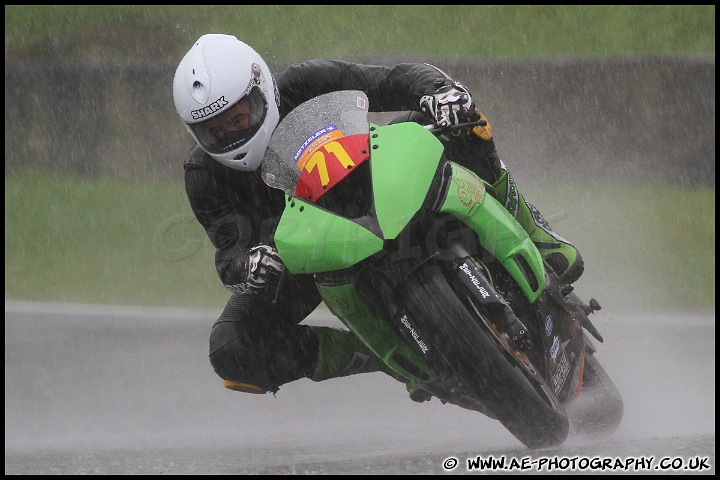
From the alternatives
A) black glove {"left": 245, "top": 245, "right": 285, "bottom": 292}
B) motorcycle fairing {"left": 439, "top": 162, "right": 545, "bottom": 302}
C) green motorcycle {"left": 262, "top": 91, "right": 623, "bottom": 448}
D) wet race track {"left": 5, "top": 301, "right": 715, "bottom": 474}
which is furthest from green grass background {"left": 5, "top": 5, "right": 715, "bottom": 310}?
black glove {"left": 245, "top": 245, "right": 285, "bottom": 292}

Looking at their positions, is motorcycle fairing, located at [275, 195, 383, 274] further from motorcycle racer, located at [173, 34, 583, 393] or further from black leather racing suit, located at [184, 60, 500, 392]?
black leather racing suit, located at [184, 60, 500, 392]

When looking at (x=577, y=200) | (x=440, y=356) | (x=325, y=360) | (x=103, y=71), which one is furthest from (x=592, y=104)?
(x=440, y=356)

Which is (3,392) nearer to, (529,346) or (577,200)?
(529,346)

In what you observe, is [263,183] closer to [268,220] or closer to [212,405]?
[268,220]

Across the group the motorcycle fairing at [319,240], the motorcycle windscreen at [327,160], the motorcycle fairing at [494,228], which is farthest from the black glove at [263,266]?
the motorcycle fairing at [494,228]

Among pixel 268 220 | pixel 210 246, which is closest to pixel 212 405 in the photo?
pixel 268 220
